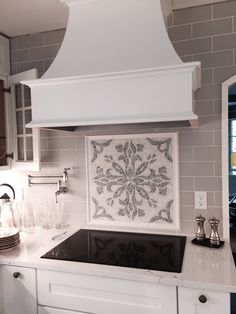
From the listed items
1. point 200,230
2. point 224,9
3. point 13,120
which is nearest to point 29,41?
point 13,120

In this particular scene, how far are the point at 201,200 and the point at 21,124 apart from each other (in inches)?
57.4

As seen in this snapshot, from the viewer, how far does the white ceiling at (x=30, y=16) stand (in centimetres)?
175

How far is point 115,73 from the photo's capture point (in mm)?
1381

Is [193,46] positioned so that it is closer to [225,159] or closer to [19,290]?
[225,159]

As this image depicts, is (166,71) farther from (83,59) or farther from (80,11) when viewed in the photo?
(80,11)

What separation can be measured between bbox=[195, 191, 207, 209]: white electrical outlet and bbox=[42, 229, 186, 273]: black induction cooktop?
238mm

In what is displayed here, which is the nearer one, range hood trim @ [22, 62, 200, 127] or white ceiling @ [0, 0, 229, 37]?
range hood trim @ [22, 62, 200, 127]

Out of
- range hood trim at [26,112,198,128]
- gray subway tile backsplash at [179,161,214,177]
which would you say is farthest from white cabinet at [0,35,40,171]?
gray subway tile backsplash at [179,161,214,177]

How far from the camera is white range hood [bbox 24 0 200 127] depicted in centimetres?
133

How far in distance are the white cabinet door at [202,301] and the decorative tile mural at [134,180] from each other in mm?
614

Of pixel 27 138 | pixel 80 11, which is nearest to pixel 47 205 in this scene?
pixel 27 138

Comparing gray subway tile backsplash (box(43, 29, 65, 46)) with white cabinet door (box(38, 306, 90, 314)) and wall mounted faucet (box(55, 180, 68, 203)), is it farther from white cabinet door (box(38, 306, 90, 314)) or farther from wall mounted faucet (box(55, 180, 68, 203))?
white cabinet door (box(38, 306, 90, 314))

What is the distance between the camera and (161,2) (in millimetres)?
1452

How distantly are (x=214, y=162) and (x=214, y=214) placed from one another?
34cm
